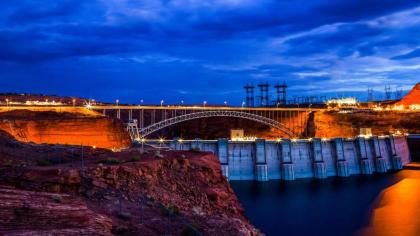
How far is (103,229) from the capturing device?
11.9m

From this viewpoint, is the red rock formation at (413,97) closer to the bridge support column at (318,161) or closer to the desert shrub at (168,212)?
the bridge support column at (318,161)

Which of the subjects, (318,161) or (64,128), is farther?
(318,161)

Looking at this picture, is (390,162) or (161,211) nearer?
(161,211)

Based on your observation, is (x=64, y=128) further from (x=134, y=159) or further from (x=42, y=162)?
(x=42, y=162)

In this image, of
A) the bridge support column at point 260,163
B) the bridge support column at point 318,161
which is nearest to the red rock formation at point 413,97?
the bridge support column at point 318,161

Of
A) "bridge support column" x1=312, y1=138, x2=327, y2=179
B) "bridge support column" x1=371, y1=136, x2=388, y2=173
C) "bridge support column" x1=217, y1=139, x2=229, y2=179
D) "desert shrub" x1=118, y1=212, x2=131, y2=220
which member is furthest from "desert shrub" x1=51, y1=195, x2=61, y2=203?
"bridge support column" x1=371, y1=136, x2=388, y2=173

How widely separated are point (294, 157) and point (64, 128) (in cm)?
3256

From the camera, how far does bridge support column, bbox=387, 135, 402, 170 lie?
74188mm

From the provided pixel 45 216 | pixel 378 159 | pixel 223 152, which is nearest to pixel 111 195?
pixel 45 216

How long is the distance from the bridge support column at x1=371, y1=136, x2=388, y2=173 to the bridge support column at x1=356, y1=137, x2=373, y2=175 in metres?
1.28

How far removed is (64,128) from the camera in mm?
52156

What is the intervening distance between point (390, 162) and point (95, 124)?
166 feet

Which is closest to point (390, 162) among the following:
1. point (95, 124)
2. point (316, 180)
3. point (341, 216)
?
point (316, 180)

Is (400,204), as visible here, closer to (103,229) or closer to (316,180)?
(316,180)
